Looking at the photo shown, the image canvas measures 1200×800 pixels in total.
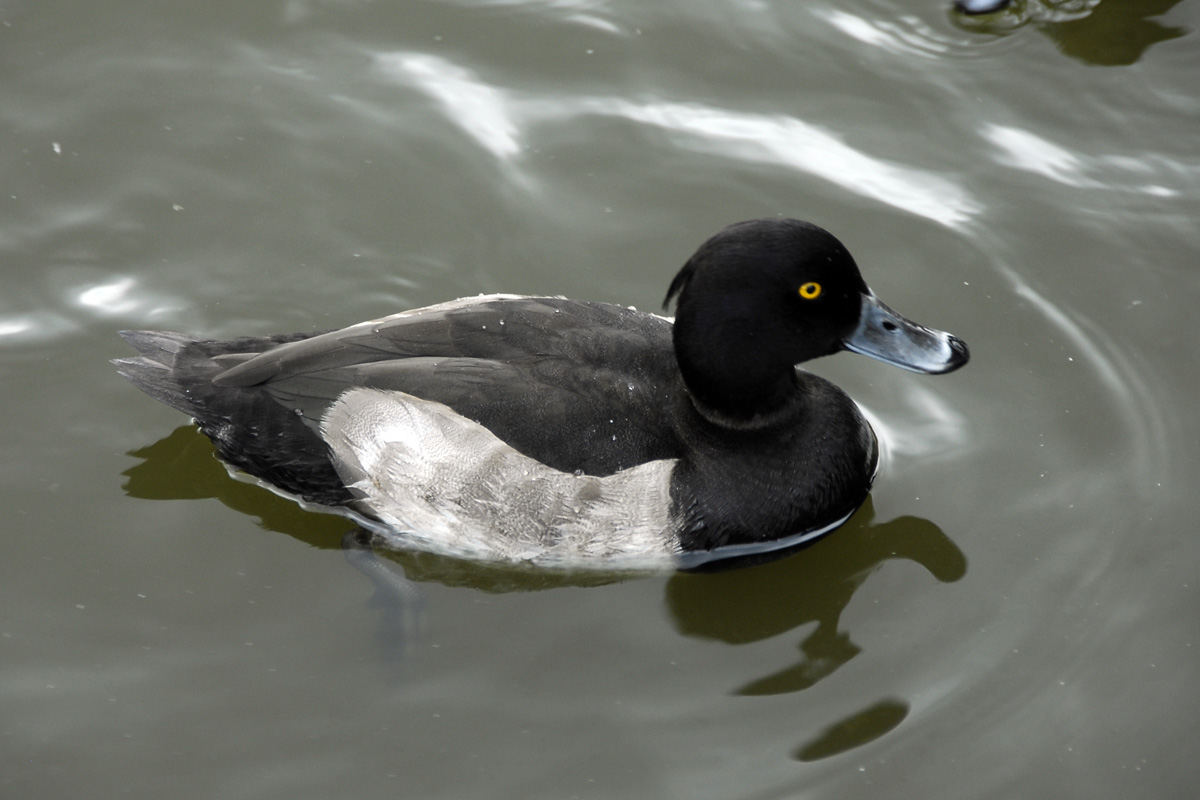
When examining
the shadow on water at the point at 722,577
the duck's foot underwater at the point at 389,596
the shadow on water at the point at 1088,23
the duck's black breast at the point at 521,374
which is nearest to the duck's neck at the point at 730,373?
the duck's black breast at the point at 521,374

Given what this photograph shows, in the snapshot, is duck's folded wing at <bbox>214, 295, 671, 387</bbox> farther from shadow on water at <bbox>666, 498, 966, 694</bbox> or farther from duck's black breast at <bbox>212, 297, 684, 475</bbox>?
shadow on water at <bbox>666, 498, 966, 694</bbox>

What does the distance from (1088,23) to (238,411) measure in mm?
5474

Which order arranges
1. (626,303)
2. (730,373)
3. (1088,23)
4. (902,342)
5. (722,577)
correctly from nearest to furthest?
(730,373), (902,342), (722,577), (626,303), (1088,23)

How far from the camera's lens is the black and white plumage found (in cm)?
424

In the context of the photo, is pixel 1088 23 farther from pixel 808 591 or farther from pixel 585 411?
pixel 585 411

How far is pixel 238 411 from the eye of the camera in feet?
14.9

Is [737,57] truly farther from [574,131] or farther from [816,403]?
[816,403]

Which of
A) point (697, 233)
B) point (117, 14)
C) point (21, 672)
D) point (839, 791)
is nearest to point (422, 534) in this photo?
point (21, 672)

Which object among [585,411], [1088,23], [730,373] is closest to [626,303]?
[730,373]

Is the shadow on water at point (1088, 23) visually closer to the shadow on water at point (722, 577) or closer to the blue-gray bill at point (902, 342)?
the blue-gray bill at point (902, 342)

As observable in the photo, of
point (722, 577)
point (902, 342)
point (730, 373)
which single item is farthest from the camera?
point (722, 577)

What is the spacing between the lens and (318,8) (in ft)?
22.5

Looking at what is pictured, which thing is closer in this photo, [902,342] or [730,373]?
[730,373]

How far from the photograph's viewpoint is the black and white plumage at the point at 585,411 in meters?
4.24
